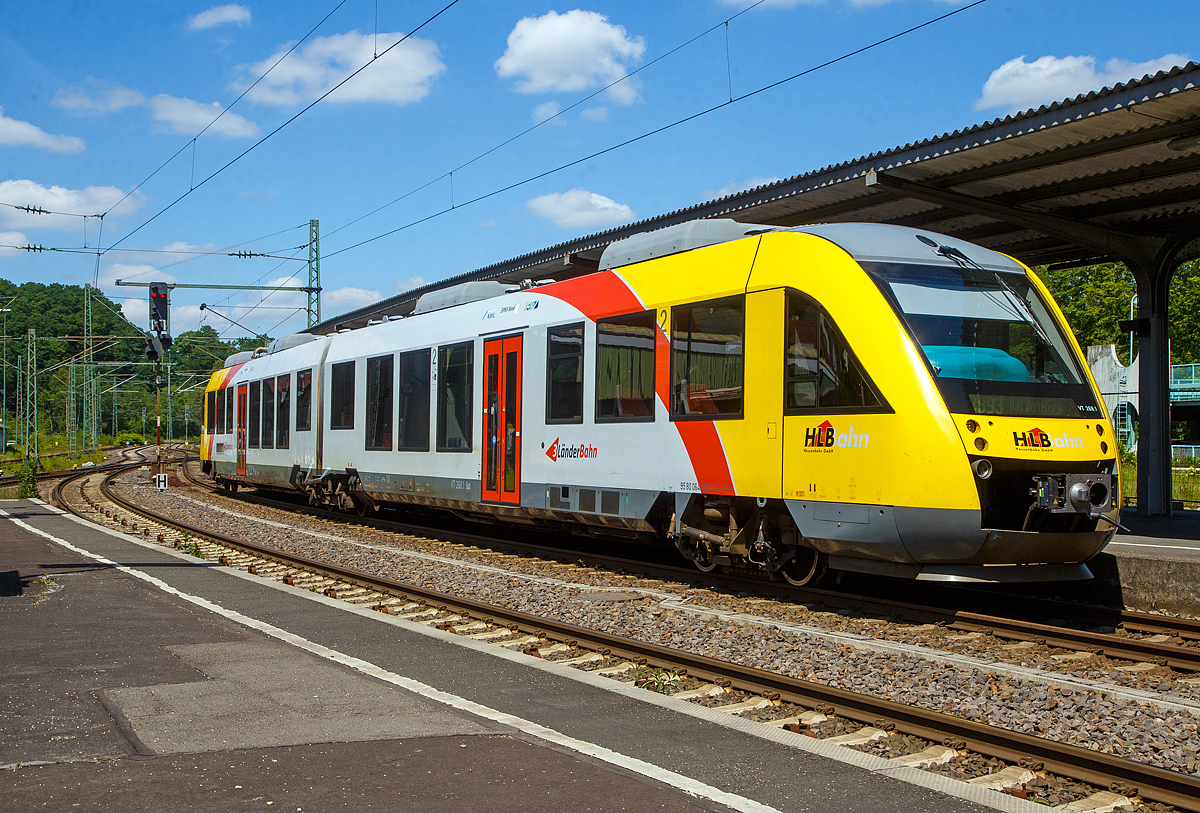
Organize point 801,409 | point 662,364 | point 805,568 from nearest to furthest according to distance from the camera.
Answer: point 801,409 → point 805,568 → point 662,364

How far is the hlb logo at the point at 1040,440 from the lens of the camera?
804cm

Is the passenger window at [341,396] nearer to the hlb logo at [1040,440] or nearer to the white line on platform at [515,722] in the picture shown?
the white line on platform at [515,722]

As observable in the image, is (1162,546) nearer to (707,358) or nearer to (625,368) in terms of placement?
(707,358)

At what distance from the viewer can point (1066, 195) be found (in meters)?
13.2

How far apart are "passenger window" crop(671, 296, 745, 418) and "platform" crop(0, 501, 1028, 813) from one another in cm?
340

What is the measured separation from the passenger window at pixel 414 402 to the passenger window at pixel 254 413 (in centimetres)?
831

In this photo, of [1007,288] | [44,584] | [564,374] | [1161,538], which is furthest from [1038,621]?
[44,584]

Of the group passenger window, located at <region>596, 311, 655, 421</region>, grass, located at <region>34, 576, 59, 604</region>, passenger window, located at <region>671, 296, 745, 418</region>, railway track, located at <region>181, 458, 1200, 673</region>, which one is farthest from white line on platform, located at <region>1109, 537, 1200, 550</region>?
grass, located at <region>34, 576, 59, 604</region>

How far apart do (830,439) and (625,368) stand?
10.4ft

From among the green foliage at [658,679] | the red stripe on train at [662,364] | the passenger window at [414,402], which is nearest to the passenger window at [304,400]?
the passenger window at [414,402]

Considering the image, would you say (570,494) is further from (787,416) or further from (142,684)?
(142,684)

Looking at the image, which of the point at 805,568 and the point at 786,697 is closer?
the point at 786,697

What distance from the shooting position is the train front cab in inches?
313

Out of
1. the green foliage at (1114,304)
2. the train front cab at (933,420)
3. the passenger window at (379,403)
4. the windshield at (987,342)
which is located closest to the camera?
the train front cab at (933,420)
